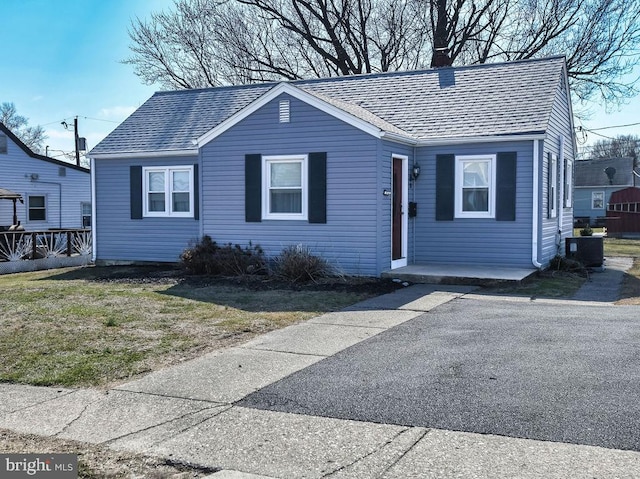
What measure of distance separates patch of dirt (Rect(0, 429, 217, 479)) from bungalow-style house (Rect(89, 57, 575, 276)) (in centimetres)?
859

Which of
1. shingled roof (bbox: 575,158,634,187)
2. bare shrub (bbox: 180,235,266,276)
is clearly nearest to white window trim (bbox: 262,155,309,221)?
bare shrub (bbox: 180,235,266,276)

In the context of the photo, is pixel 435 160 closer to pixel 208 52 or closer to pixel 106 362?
pixel 106 362

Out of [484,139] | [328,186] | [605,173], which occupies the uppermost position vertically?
[605,173]

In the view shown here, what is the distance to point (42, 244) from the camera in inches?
758

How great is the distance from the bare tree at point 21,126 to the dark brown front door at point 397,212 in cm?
5551

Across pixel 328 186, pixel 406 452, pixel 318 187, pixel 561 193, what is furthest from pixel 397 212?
pixel 406 452

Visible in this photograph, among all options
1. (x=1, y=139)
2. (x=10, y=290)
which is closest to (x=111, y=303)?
(x=10, y=290)

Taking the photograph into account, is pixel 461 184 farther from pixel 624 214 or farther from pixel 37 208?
pixel 624 214

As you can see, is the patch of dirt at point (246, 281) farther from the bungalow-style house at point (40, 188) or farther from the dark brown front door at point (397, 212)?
the bungalow-style house at point (40, 188)

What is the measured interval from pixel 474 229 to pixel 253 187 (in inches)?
182

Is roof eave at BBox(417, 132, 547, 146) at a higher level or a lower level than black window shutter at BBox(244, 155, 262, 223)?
higher

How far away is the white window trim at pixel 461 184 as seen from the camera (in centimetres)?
1300

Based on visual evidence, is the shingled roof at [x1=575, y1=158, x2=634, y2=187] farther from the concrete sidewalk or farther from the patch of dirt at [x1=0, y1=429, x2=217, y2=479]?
the patch of dirt at [x1=0, y1=429, x2=217, y2=479]

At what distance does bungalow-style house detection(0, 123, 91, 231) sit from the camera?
2594 centimetres
